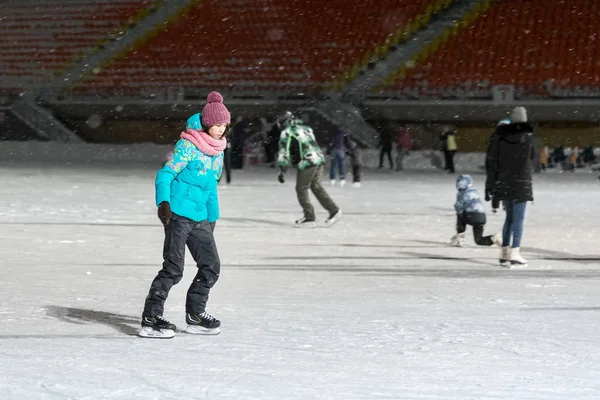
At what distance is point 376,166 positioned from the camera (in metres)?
27.8

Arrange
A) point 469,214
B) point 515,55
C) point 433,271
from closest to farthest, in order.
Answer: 1. point 433,271
2. point 469,214
3. point 515,55

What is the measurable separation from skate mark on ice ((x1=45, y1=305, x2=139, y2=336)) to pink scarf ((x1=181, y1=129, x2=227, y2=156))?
3.73 feet

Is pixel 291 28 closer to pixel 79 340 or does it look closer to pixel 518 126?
pixel 518 126

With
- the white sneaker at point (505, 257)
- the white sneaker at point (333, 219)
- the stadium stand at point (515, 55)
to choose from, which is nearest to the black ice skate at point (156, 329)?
the white sneaker at point (505, 257)

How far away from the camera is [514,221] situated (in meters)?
9.91

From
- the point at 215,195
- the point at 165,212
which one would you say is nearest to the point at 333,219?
the point at 215,195

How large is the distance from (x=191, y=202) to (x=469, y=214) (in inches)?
222

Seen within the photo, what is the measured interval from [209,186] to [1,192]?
41.9 ft

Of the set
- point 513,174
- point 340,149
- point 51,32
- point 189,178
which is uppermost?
point 51,32

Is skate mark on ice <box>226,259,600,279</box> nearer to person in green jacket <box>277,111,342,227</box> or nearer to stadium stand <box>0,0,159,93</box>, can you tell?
person in green jacket <box>277,111,342,227</box>

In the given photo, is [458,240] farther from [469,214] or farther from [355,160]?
[355,160]

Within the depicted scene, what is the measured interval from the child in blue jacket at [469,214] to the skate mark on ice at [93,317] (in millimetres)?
5178

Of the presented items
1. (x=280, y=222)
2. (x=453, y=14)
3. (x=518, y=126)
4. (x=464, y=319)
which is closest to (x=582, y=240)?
(x=518, y=126)

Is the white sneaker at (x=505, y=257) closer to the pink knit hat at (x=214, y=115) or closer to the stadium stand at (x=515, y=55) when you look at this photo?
the pink knit hat at (x=214, y=115)
